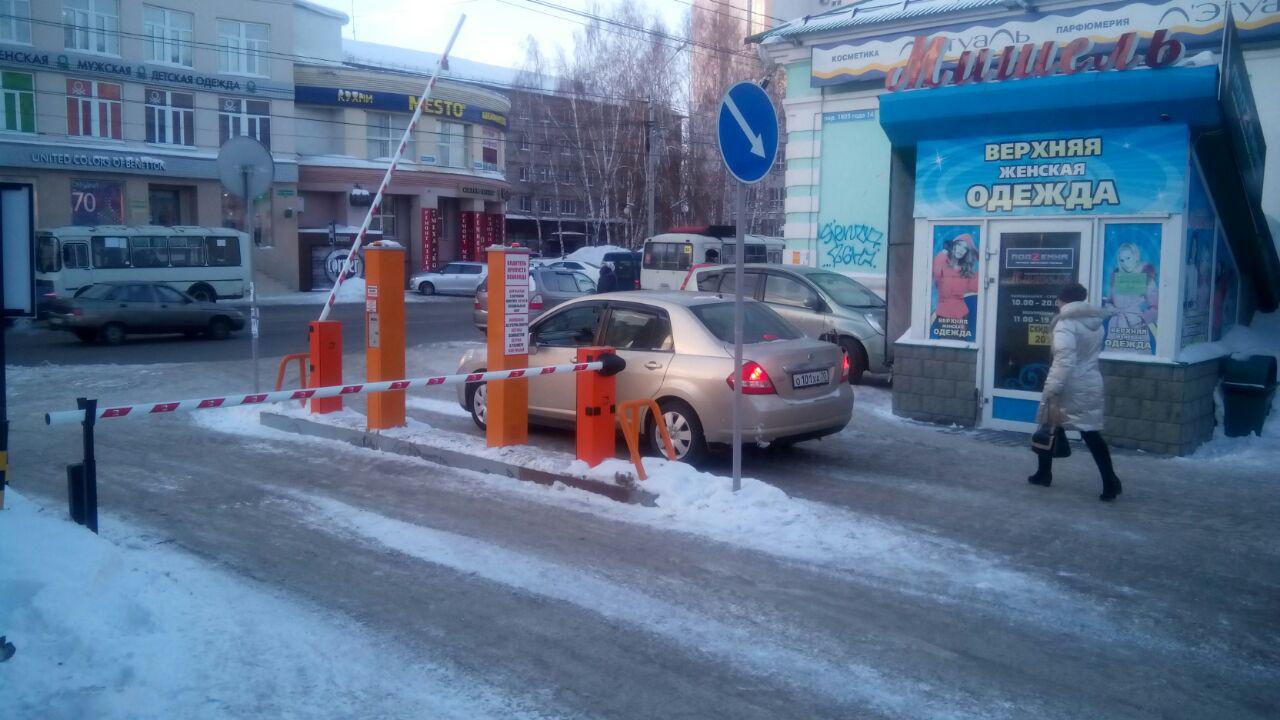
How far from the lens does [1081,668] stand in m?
4.88

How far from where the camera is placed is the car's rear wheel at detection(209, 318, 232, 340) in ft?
75.2

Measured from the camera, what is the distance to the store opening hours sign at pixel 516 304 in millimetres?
9273

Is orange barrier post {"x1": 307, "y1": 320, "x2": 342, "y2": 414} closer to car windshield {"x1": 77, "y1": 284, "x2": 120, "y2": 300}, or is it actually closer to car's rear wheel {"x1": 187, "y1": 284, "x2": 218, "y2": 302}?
car windshield {"x1": 77, "y1": 284, "x2": 120, "y2": 300}

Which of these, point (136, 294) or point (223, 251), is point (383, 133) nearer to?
point (223, 251)

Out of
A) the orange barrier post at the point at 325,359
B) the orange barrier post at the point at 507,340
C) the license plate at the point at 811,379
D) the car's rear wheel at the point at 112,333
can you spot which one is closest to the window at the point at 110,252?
the car's rear wheel at the point at 112,333

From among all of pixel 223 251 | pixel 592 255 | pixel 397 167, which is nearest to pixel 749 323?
pixel 223 251

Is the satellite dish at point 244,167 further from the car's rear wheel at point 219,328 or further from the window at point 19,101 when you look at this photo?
the window at point 19,101

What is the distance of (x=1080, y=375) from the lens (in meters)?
8.09

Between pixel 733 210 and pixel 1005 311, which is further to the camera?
pixel 733 210

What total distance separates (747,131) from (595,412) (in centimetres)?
264

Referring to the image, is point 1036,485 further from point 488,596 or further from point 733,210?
point 733,210

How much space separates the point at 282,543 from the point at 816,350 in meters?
4.79

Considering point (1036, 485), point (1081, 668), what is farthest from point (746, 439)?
point (1081, 668)

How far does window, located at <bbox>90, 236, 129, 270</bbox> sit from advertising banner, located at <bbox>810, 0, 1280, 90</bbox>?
2212cm
